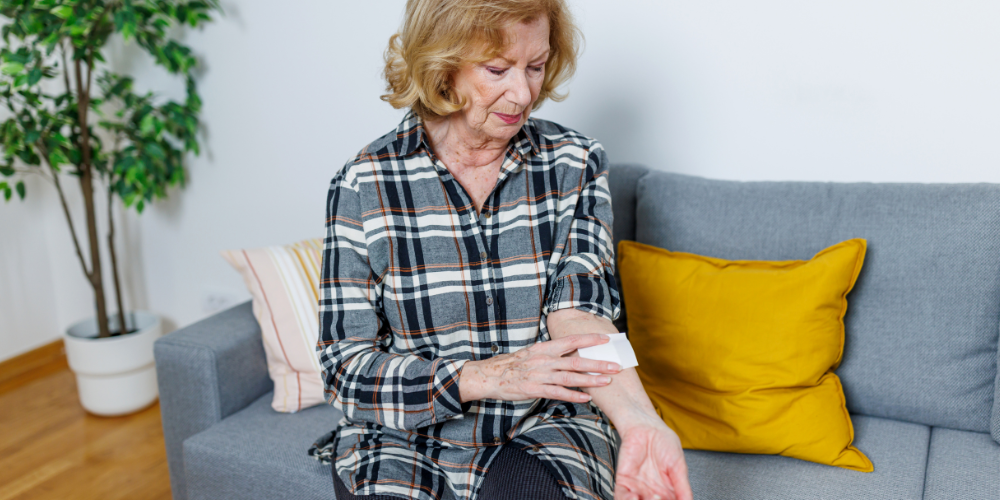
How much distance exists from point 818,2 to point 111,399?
2.38m

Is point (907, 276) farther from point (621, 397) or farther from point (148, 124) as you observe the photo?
point (148, 124)

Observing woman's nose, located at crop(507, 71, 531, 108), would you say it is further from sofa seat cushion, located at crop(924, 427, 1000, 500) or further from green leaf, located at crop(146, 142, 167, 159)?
green leaf, located at crop(146, 142, 167, 159)

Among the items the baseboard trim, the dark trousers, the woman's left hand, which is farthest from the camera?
the baseboard trim

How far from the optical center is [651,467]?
0.91 m

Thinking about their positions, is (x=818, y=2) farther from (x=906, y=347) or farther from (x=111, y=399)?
(x=111, y=399)

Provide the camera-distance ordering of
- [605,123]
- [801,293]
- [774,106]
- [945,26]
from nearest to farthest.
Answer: [801,293], [945,26], [774,106], [605,123]

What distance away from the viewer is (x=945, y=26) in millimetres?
1435

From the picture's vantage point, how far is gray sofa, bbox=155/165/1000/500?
1.25 metres

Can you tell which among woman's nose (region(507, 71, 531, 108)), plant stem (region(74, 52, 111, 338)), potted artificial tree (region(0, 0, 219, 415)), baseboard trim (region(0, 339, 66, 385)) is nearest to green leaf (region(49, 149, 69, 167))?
potted artificial tree (region(0, 0, 219, 415))

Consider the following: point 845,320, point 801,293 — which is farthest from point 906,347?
point 801,293

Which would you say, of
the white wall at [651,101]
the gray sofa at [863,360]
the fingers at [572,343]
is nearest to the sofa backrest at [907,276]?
the gray sofa at [863,360]

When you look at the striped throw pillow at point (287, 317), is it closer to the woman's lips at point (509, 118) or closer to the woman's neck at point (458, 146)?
the woman's neck at point (458, 146)

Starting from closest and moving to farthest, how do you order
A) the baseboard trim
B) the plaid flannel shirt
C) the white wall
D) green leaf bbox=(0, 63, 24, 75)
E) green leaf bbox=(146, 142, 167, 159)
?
1. the plaid flannel shirt
2. the white wall
3. green leaf bbox=(0, 63, 24, 75)
4. green leaf bbox=(146, 142, 167, 159)
5. the baseboard trim

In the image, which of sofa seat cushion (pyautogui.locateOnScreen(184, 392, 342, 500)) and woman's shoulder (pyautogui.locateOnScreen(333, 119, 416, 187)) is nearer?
woman's shoulder (pyautogui.locateOnScreen(333, 119, 416, 187))
